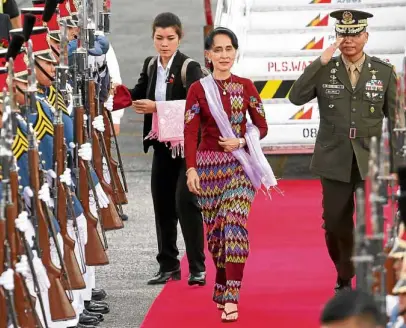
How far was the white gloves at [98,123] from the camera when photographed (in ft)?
31.0

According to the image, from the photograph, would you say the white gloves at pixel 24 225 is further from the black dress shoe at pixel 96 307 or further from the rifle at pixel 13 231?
the black dress shoe at pixel 96 307

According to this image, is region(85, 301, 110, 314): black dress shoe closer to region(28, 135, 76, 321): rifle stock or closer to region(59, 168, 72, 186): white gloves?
region(59, 168, 72, 186): white gloves

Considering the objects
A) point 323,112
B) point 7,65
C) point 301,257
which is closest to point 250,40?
point 301,257

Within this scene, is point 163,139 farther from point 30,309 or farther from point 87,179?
point 30,309

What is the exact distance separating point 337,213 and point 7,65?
2.55 meters

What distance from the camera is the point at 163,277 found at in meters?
10.2

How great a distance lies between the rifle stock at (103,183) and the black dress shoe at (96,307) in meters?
0.47

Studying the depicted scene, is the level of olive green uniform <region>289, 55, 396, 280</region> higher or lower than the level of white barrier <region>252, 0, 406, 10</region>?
lower

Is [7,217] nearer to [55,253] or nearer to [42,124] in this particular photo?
[55,253]

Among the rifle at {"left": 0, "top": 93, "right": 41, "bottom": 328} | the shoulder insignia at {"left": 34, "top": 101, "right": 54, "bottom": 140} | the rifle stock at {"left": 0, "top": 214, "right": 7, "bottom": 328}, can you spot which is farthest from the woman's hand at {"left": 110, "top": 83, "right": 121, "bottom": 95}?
the rifle stock at {"left": 0, "top": 214, "right": 7, "bottom": 328}

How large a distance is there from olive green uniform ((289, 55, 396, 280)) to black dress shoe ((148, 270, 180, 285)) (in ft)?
4.68

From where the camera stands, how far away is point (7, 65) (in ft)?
24.8

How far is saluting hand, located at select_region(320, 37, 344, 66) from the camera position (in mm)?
8906

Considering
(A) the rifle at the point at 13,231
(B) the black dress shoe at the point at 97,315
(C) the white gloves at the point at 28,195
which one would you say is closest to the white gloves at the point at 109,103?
(B) the black dress shoe at the point at 97,315
